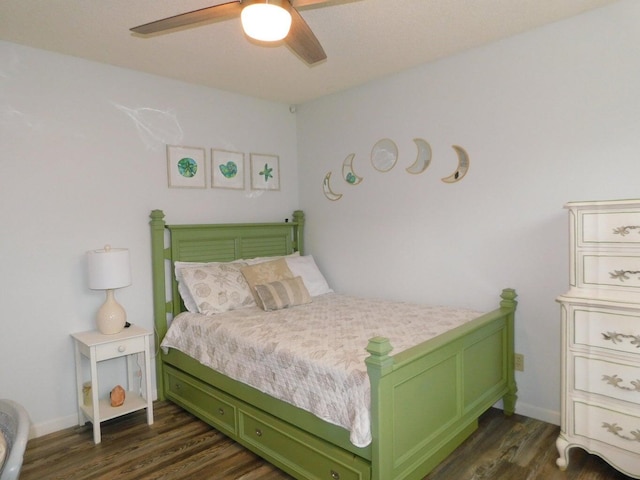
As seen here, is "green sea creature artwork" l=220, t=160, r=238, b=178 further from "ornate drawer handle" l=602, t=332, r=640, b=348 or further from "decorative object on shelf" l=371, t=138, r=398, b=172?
"ornate drawer handle" l=602, t=332, r=640, b=348

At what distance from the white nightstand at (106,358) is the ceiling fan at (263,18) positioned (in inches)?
73.4

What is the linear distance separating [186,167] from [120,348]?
57.0 inches

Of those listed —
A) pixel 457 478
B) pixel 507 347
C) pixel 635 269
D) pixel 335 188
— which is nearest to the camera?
pixel 635 269

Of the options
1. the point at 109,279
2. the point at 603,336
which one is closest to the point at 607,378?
the point at 603,336

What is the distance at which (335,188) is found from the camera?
3869 mm

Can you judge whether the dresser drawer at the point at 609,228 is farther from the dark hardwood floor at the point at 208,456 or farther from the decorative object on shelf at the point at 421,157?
the decorative object on shelf at the point at 421,157

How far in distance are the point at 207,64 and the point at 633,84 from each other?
→ 8.61 feet

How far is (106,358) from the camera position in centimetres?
269

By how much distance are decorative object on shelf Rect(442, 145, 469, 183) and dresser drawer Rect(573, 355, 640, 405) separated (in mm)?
1389

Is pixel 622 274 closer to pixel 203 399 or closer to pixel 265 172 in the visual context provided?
pixel 203 399

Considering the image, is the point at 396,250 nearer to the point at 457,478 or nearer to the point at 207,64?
the point at 457,478

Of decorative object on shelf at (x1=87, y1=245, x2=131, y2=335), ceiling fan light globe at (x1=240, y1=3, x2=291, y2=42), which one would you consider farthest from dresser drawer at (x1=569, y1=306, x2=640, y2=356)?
decorative object on shelf at (x1=87, y1=245, x2=131, y2=335)

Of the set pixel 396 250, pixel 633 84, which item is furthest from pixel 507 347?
pixel 633 84

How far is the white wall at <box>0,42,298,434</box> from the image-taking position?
8.63ft
